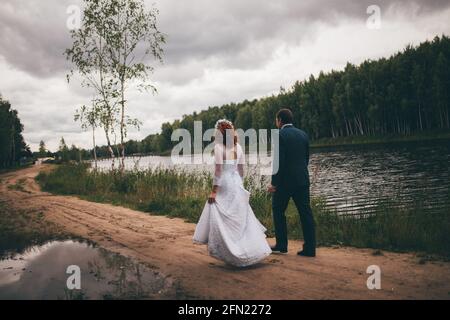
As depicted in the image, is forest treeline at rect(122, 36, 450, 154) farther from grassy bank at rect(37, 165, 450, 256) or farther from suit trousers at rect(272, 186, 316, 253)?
suit trousers at rect(272, 186, 316, 253)

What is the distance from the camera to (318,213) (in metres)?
10.5

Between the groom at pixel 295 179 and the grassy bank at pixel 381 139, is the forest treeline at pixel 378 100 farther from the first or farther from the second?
the groom at pixel 295 179

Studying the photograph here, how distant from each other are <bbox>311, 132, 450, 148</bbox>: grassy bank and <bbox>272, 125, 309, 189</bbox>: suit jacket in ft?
185

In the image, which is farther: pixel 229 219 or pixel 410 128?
pixel 410 128

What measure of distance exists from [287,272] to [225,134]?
2600 millimetres

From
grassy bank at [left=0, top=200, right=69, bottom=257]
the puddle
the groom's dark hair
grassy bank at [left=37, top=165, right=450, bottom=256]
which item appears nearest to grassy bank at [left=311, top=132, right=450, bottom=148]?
grassy bank at [left=37, top=165, right=450, bottom=256]

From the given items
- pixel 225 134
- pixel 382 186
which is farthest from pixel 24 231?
pixel 382 186

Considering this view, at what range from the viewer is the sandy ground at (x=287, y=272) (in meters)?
5.00

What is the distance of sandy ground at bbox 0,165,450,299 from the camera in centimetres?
500

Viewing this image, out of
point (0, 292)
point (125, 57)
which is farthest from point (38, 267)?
point (125, 57)

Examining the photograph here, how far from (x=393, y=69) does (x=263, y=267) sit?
7280 cm

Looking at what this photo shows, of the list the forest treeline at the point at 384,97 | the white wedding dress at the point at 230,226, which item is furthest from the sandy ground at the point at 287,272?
the forest treeline at the point at 384,97

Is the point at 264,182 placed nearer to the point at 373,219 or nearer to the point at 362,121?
the point at 373,219

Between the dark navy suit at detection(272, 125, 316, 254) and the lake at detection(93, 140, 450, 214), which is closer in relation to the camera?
the dark navy suit at detection(272, 125, 316, 254)
